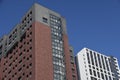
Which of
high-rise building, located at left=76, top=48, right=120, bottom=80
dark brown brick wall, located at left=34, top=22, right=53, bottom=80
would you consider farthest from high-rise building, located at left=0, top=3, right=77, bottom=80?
high-rise building, located at left=76, top=48, right=120, bottom=80

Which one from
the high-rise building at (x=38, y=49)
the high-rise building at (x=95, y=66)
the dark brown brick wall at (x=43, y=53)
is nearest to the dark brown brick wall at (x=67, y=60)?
the high-rise building at (x=38, y=49)

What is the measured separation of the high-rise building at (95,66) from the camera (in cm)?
13662

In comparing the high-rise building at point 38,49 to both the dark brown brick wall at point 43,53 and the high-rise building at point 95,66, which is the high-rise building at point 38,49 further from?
the high-rise building at point 95,66

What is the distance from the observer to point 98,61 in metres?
148

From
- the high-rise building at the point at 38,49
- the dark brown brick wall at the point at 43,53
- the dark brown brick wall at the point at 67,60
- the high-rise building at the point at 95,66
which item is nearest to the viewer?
the dark brown brick wall at the point at 43,53

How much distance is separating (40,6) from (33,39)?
50.4 ft

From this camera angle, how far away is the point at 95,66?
469 ft

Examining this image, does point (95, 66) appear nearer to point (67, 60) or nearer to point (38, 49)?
point (67, 60)

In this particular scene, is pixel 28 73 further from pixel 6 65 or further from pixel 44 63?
pixel 6 65

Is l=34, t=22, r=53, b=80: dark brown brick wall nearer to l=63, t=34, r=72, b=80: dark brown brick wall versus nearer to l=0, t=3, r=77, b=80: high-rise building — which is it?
l=0, t=3, r=77, b=80: high-rise building

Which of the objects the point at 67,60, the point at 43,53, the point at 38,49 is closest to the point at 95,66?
the point at 67,60

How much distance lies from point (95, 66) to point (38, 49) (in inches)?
2247

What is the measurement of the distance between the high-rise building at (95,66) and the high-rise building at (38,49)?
31.4 meters

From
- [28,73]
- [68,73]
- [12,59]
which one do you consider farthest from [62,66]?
[12,59]
